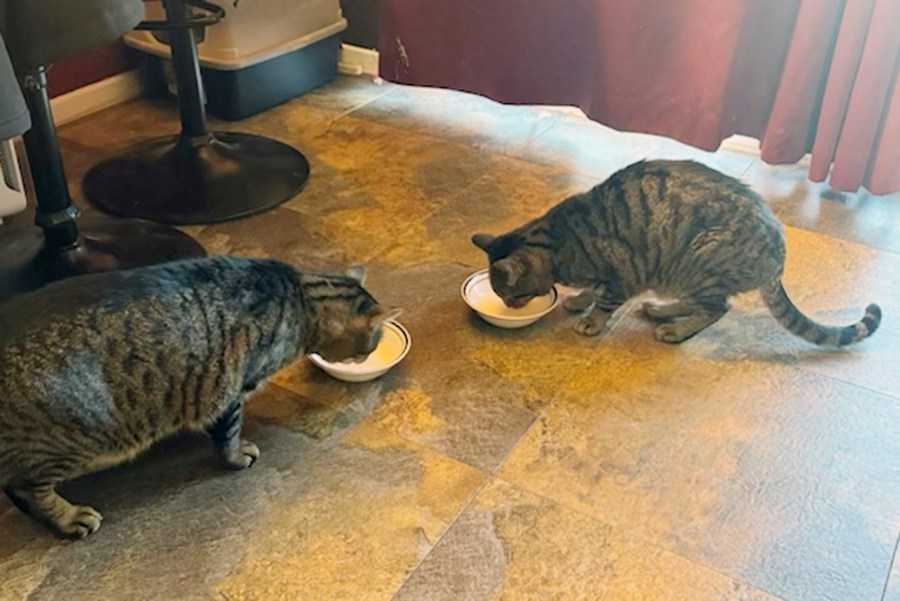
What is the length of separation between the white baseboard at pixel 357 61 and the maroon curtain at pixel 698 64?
1.41 feet

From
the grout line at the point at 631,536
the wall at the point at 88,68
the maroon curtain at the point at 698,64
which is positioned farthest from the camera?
the wall at the point at 88,68

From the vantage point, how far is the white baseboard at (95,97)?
10.3 ft

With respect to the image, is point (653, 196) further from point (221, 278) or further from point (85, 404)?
point (85, 404)

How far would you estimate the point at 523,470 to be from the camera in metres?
1.78

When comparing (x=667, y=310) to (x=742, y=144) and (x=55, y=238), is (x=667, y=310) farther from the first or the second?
(x=55, y=238)

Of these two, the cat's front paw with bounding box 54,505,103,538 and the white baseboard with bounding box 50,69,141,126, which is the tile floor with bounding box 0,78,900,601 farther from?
the white baseboard with bounding box 50,69,141,126

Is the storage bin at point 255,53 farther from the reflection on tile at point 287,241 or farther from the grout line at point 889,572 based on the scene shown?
the grout line at point 889,572

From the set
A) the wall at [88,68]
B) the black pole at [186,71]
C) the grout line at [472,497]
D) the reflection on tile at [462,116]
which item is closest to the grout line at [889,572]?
the grout line at [472,497]

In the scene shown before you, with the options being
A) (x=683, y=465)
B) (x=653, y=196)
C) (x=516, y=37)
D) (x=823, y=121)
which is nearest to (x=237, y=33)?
(x=516, y=37)

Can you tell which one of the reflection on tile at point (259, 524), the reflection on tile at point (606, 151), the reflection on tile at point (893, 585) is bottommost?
the reflection on tile at point (893, 585)

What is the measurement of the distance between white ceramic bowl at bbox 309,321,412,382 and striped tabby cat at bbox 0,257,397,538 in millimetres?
200

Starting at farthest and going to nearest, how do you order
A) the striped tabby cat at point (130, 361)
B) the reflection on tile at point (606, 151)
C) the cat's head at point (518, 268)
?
the reflection on tile at point (606, 151), the cat's head at point (518, 268), the striped tabby cat at point (130, 361)

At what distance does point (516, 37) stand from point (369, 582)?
78.1 inches

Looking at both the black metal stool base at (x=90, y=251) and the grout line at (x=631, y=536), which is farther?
the black metal stool base at (x=90, y=251)
